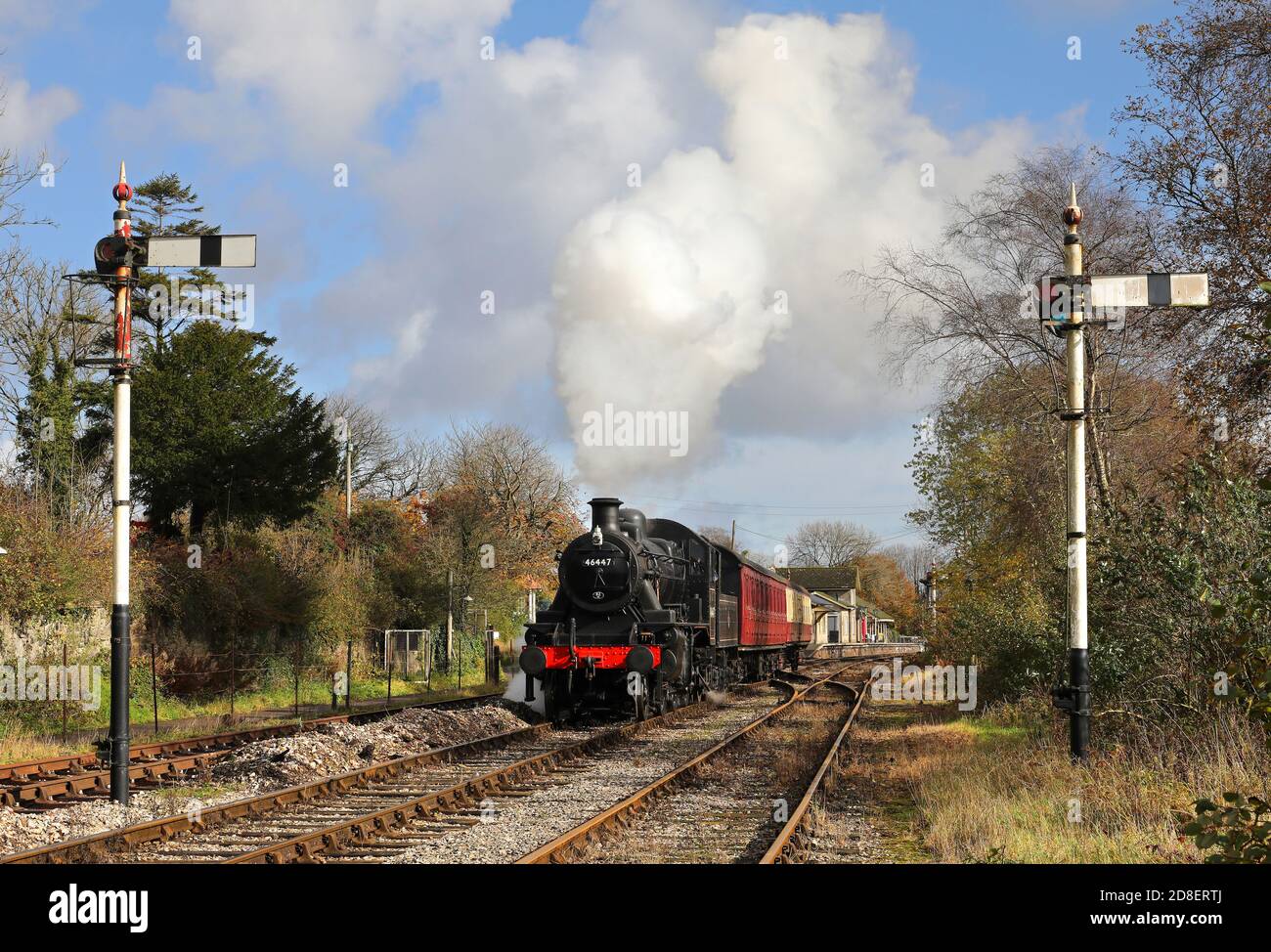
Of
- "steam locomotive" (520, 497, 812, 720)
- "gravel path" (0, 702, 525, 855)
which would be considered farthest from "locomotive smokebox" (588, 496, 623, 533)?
"gravel path" (0, 702, 525, 855)

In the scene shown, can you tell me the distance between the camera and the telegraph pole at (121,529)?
9922mm

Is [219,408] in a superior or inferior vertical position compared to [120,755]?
superior

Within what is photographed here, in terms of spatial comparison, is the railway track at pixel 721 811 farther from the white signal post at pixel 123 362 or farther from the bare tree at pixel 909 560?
the bare tree at pixel 909 560

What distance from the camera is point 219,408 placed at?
107 feet

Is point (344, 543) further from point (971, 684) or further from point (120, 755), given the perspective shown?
point (120, 755)

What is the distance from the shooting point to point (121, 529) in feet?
33.2

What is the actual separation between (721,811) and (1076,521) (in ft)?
13.6

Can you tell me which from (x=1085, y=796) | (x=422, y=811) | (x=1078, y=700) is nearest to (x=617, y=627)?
(x=422, y=811)

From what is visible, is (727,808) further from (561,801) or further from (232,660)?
(232,660)

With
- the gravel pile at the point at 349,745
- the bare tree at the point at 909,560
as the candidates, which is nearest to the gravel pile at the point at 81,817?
the gravel pile at the point at 349,745

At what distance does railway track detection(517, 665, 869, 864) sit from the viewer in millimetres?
8398

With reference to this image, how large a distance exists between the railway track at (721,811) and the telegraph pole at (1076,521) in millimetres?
2512
